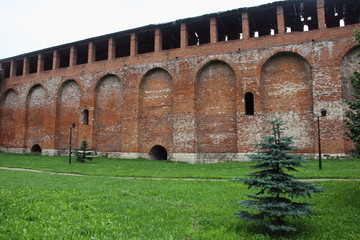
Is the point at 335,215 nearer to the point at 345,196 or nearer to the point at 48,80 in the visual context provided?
the point at 345,196

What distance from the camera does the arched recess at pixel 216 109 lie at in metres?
17.7

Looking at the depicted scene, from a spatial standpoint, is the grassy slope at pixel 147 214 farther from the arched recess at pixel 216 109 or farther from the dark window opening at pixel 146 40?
the dark window opening at pixel 146 40

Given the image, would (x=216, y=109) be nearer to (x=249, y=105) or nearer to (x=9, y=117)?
(x=249, y=105)

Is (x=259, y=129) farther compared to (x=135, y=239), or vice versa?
(x=259, y=129)

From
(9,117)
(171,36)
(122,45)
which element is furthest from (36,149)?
(171,36)

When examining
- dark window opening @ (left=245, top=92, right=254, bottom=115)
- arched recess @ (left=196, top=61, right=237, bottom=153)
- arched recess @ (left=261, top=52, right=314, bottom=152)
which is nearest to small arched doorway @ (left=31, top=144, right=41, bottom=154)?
arched recess @ (left=196, top=61, right=237, bottom=153)

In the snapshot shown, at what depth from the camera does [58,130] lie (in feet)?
80.1

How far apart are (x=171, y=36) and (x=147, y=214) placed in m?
20.3

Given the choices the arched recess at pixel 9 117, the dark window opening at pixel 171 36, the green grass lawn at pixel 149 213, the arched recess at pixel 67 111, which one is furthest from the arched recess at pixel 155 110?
the arched recess at pixel 9 117

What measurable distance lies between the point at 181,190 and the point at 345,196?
4.58 meters

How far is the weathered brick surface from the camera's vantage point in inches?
621

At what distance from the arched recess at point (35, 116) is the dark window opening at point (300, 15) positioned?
75.6 feet

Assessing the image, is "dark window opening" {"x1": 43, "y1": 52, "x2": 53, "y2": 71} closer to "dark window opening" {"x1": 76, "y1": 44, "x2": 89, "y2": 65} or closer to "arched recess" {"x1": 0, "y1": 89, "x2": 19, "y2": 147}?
"dark window opening" {"x1": 76, "y1": 44, "x2": 89, "y2": 65}

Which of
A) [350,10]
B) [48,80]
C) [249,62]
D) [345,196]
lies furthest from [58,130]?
[350,10]
